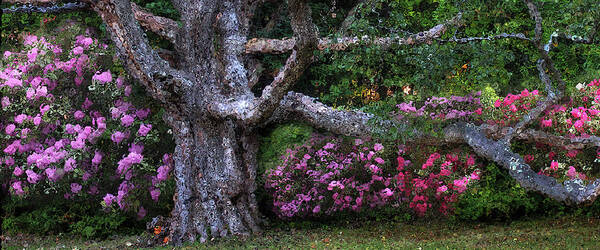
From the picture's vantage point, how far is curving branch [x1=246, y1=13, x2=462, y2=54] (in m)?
8.04

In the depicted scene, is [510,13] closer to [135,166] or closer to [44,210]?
[135,166]

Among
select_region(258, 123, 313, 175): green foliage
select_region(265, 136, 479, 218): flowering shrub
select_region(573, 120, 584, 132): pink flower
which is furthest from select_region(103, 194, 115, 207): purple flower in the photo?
select_region(573, 120, 584, 132): pink flower

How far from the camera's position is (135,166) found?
34.1ft

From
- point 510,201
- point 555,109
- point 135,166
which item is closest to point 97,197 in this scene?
point 135,166

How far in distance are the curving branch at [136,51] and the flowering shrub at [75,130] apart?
1.98 metres

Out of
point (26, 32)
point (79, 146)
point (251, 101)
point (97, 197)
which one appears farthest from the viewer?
point (26, 32)

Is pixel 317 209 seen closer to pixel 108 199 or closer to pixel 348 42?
pixel 348 42

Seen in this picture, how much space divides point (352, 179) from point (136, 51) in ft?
12.7

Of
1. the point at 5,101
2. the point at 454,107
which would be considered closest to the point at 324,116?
the point at 454,107

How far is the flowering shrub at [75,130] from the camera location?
10.2 m

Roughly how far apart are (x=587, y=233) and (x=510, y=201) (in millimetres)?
Result: 1455

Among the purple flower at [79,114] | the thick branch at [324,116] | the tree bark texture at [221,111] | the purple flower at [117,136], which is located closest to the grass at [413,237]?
the tree bark texture at [221,111]

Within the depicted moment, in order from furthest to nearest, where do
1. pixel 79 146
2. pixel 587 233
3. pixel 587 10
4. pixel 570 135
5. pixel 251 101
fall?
pixel 79 146 < pixel 570 135 < pixel 251 101 < pixel 587 233 < pixel 587 10

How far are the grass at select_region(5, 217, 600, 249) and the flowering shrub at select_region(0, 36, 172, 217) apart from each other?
3.28 ft
